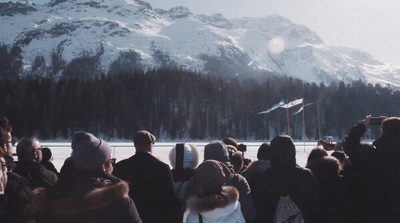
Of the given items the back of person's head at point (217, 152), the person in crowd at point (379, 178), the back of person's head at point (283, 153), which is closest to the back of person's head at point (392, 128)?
the person in crowd at point (379, 178)

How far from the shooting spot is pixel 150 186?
15.4 feet

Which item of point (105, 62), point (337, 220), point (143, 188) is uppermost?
point (105, 62)

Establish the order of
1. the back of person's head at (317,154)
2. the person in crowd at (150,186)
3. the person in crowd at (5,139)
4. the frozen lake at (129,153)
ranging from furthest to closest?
the frozen lake at (129,153)
the person in crowd at (5,139)
the back of person's head at (317,154)
the person in crowd at (150,186)

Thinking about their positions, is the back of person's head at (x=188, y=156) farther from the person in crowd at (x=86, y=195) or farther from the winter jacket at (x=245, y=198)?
the person in crowd at (x=86, y=195)

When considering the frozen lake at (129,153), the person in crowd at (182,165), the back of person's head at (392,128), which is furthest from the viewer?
the frozen lake at (129,153)

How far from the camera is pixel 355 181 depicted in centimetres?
490

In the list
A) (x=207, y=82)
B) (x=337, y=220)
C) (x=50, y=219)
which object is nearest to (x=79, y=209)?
(x=50, y=219)

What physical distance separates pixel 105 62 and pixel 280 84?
10216 centimetres

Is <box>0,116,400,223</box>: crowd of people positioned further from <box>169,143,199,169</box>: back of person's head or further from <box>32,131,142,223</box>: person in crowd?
<box>32,131,142,223</box>: person in crowd

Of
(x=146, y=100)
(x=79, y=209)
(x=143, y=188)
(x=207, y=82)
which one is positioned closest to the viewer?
(x=79, y=209)

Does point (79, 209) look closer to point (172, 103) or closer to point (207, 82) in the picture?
point (172, 103)

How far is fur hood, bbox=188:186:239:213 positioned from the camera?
355 cm

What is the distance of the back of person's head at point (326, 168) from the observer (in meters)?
4.87

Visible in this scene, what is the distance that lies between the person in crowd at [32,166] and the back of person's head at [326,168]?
359 centimetres
